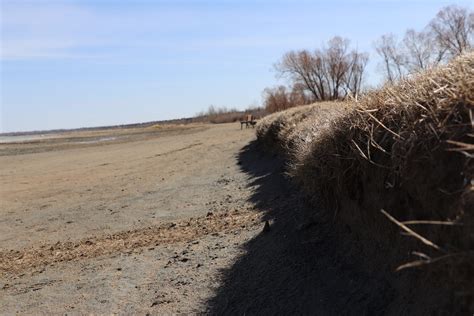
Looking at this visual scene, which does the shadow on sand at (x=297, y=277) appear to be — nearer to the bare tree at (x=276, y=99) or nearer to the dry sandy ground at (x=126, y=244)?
the dry sandy ground at (x=126, y=244)

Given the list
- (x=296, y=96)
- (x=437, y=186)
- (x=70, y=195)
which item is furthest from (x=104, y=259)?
(x=296, y=96)

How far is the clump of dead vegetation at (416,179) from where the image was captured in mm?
3223

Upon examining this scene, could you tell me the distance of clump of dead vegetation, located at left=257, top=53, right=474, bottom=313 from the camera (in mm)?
3223

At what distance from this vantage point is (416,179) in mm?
3953

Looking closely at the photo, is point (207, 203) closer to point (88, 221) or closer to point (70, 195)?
point (88, 221)

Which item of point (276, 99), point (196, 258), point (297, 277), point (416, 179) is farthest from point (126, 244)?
point (276, 99)

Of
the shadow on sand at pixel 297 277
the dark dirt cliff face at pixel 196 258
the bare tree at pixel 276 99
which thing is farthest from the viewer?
the bare tree at pixel 276 99

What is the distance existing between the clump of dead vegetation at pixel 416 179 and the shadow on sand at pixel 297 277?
24 cm

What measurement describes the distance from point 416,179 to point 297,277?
221 cm

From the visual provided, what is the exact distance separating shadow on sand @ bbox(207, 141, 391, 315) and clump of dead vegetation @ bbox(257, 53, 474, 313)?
236 mm

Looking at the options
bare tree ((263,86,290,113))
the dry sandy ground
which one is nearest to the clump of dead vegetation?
A: the dry sandy ground

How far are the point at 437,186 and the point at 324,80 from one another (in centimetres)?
5805

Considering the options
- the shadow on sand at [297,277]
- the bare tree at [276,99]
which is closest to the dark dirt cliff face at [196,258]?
the shadow on sand at [297,277]

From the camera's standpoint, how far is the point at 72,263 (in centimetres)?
881
